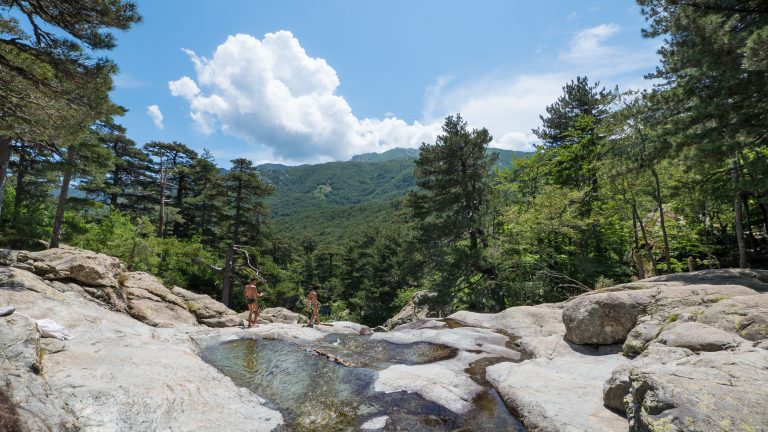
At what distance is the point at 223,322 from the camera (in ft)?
54.7

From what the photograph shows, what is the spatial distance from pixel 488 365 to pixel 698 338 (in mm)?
4925

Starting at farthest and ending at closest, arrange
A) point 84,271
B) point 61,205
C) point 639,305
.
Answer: point 61,205 < point 84,271 < point 639,305

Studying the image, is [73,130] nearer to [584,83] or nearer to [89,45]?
[89,45]

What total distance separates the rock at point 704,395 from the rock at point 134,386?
228 inches

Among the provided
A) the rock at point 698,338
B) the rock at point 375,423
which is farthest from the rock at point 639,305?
the rock at point 375,423

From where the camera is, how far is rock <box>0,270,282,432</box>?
217 inches

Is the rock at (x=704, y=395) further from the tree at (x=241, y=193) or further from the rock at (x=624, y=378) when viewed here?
the tree at (x=241, y=193)

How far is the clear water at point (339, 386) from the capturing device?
6605mm

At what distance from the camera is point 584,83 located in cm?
2720

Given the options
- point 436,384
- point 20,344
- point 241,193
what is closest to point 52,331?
point 20,344

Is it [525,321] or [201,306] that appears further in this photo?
[201,306]

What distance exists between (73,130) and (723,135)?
65.6ft

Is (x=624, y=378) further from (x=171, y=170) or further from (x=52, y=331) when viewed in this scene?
(x=171, y=170)

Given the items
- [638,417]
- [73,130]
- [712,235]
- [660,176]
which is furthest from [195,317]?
[712,235]
